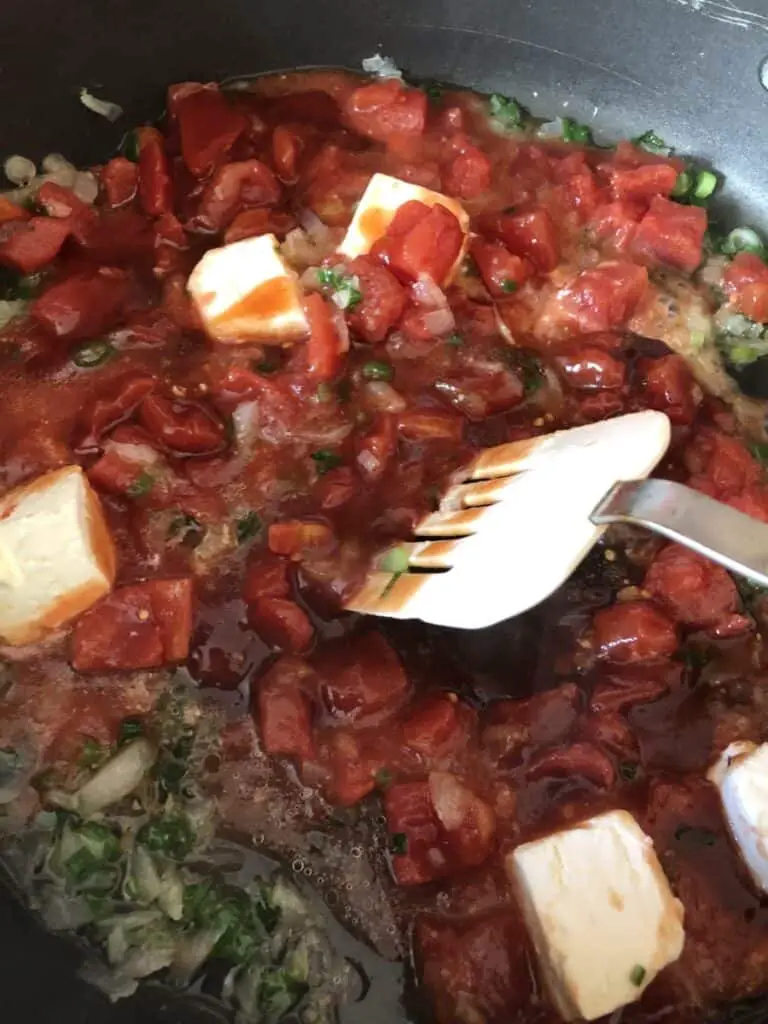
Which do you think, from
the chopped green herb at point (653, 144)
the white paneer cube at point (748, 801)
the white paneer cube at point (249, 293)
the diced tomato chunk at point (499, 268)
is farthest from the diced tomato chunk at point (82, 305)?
the white paneer cube at point (748, 801)

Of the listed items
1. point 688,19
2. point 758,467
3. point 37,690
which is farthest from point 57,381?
point 688,19

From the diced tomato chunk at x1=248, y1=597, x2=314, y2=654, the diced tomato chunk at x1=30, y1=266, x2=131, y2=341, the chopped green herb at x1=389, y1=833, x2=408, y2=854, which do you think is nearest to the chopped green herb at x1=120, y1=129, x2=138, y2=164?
the diced tomato chunk at x1=30, y1=266, x2=131, y2=341

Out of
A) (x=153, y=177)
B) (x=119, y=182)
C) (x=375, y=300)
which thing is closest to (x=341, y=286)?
(x=375, y=300)

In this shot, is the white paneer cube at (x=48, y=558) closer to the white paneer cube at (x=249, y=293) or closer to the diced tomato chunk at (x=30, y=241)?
the white paneer cube at (x=249, y=293)

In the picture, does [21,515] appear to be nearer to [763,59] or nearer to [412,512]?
[412,512]

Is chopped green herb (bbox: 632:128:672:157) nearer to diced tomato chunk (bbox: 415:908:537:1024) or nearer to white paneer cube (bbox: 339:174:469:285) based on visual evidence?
white paneer cube (bbox: 339:174:469:285)

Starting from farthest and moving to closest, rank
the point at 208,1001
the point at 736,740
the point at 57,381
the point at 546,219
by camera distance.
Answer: the point at 546,219 → the point at 57,381 → the point at 736,740 → the point at 208,1001
